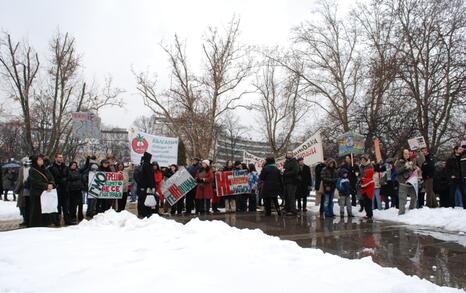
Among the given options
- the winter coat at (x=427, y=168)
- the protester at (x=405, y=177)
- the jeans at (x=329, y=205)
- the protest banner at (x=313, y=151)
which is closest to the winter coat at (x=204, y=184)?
the jeans at (x=329, y=205)

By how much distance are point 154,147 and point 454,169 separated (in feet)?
30.6

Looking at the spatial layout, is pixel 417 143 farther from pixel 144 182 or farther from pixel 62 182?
pixel 62 182

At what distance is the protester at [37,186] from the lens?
10219 millimetres

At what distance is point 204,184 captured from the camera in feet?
43.7

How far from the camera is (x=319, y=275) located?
15.9 feet

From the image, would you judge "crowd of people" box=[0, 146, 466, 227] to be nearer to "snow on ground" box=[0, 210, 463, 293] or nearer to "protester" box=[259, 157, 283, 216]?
"protester" box=[259, 157, 283, 216]

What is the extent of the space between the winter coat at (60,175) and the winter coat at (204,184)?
12.9 ft

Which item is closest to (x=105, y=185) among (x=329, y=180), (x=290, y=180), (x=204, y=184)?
(x=204, y=184)

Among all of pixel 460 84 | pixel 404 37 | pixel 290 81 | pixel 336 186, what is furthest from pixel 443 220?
pixel 290 81

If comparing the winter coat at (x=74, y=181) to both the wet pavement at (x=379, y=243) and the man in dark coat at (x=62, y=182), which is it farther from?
the wet pavement at (x=379, y=243)

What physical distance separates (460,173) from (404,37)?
44.2ft

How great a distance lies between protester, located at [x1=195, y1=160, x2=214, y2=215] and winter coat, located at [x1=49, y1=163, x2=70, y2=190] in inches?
155

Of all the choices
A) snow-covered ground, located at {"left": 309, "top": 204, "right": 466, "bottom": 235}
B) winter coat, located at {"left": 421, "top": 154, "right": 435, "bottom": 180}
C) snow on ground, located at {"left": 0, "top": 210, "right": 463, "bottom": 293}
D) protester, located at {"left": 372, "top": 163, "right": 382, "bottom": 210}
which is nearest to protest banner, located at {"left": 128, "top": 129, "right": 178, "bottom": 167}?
snow on ground, located at {"left": 0, "top": 210, "right": 463, "bottom": 293}

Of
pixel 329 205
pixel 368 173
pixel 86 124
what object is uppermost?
pixel 86 124
